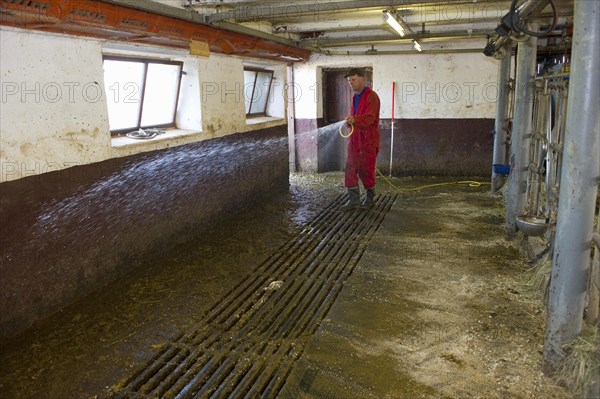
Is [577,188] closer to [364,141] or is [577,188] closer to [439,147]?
[364,141]

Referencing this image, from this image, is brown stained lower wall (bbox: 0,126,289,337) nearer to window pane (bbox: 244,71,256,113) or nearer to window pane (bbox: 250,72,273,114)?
window pane (bbox: 244,71,256,113)

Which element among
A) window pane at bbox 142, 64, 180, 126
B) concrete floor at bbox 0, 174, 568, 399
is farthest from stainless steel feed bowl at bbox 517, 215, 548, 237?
window pane at bbox 142, 64, 180, 126

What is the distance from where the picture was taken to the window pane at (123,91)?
5410mm

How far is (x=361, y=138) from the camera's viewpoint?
7.14 m

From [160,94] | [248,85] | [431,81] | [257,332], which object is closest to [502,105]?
[431,81]

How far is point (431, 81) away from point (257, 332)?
7933mm

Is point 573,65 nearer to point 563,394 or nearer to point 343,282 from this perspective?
point 563,394

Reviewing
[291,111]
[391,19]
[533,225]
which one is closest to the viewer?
[533,225]

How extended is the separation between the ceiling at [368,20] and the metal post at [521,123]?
1.84ft

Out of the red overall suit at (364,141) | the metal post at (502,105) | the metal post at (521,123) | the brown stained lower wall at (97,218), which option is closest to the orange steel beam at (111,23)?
the brown stained lower wall at (97,218)

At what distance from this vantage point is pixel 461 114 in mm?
9875

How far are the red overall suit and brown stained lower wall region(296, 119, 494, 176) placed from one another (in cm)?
333

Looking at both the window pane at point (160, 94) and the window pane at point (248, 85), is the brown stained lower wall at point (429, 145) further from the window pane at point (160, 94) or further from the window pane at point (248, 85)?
the window pane at point (160, 94)

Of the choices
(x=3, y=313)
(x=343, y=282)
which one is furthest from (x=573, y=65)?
(x=3, y=313)
